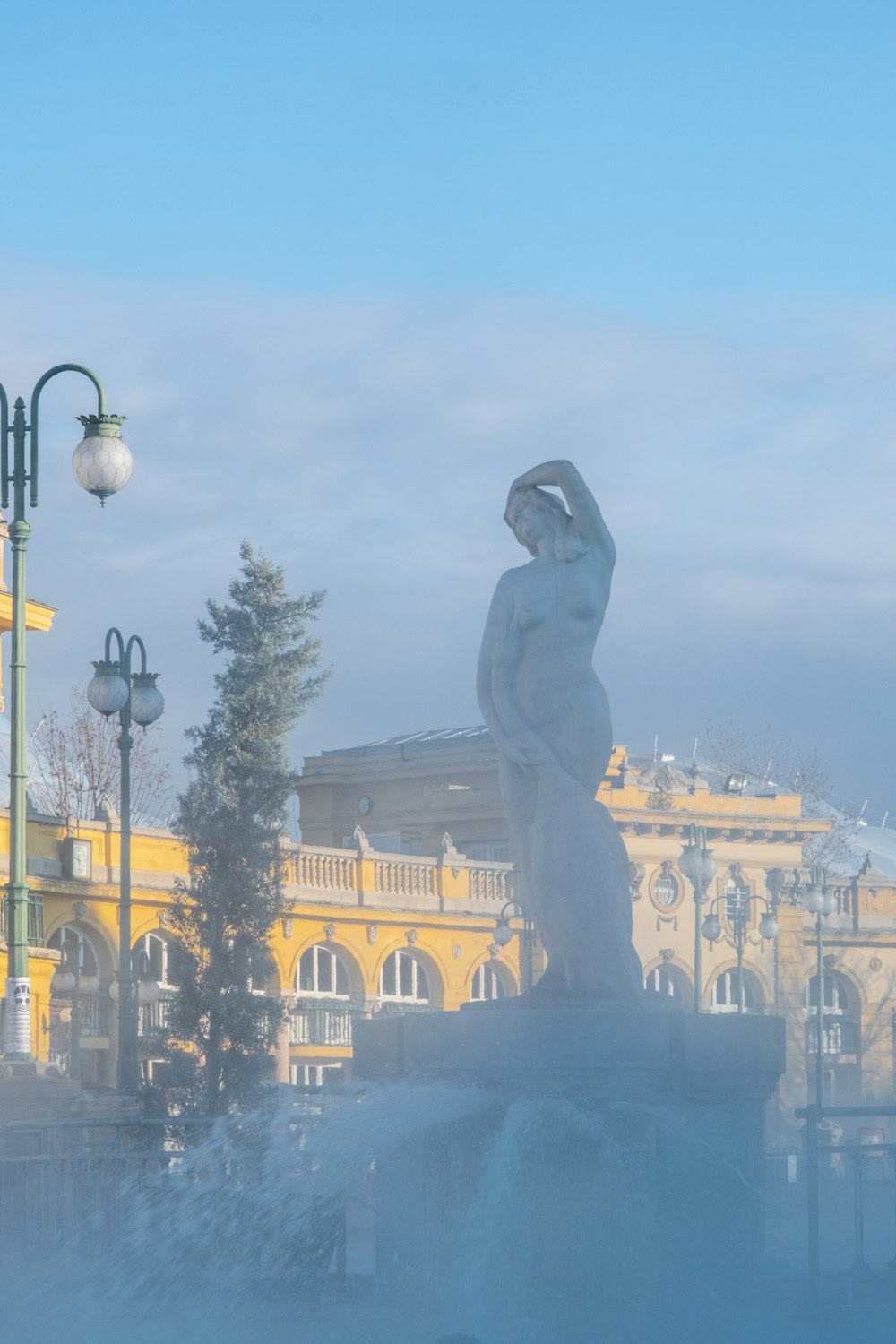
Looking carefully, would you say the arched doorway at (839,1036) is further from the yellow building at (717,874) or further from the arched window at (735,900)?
the arched window at (735,900)

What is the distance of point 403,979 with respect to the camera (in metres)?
46.0

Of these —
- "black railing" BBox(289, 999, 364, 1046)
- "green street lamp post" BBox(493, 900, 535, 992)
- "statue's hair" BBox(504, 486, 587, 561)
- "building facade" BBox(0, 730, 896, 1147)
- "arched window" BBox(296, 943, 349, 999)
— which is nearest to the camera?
"statue's hair" BBox(504, 486, 587, 561)

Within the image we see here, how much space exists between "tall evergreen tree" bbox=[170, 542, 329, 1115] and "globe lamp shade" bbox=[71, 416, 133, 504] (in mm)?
11564

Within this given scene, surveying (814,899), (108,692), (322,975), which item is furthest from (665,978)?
(108,692)

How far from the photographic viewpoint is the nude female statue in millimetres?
11594

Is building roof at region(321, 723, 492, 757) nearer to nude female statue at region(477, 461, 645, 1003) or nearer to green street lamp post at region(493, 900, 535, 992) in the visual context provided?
green street lamp post at region(493, 900, 535, 992)

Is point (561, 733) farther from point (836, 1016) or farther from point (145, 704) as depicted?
point (836, 1016)

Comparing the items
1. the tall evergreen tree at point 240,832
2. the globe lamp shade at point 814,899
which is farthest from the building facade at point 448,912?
the tall evergreen tree at point 240,832

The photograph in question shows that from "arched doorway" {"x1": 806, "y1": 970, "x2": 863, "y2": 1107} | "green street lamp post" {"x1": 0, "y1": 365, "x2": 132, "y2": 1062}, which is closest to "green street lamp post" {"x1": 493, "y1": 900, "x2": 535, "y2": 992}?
"arched doorway" {"x1": 806, "y1": 970, "x2": 863, "y2": 1107}

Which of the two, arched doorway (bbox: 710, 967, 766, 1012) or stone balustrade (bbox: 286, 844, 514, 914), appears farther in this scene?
arched doorway (bbox: 710, 967, 766, 1012)

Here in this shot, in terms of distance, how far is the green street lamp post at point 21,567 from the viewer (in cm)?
1465

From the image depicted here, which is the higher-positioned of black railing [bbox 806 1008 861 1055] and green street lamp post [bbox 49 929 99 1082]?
green street lamp post [bbox 49 929 99 1082]

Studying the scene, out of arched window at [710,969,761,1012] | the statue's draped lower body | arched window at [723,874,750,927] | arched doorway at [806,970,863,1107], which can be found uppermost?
arched window at [723,874,750,927]

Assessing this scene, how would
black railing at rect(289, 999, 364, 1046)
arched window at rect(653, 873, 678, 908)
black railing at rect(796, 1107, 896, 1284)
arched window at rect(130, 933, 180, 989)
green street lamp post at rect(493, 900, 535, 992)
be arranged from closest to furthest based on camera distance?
black railing at rect(796, 1107, 896, 1284) < green street lamp post at rect(493, 900, 535, 992) < arched window at rect(130, 933, 180, 989) < black railing at rect(289, 999, 364, 1046) < arched window at rect(653, 873, 678, 908)
